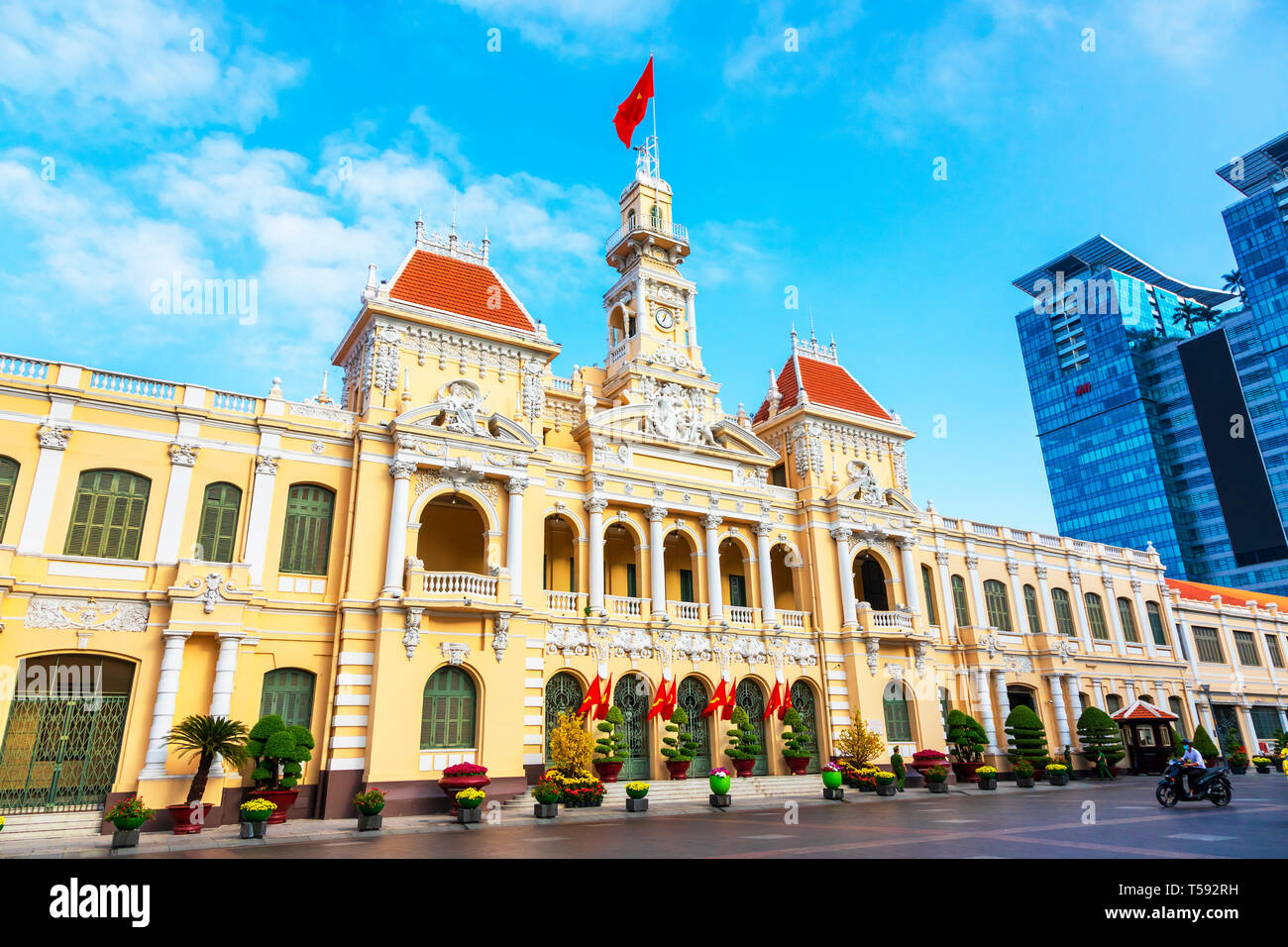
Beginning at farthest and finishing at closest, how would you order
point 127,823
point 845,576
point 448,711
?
point 845,576 < point 448,711 < point 127,823

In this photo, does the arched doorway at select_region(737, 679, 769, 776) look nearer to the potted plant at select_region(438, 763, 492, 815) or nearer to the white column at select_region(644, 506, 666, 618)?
the white column at select_region(644, 506, 666, 618)

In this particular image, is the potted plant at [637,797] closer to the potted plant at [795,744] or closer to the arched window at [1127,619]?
the potted plant at [795,744]

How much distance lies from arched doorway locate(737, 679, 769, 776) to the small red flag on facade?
2502 centimetres

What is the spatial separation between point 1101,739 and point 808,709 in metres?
14.3

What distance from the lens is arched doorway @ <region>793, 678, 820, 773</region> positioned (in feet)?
105

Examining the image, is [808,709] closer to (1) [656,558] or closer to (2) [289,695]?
(1) [656,558]

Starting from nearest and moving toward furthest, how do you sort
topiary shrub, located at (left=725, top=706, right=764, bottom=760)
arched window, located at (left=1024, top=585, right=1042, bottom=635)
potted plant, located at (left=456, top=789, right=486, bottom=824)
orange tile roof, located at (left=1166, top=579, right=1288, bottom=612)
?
potted plant, located at (left=456, top=789, right=486, bottom=824)
topiary shrub, located at (left=725, top=706, right=764, bottom=760)
arched window, located at (left=1024, top=585, right=1042, bottom=635)
orange tile roof, located at (left=1166, top=579, right=1288, bottom=612)

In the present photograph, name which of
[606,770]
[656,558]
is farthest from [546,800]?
[656,558]

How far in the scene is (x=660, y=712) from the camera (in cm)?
2825

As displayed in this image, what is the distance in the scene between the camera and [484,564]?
27297 millimetres

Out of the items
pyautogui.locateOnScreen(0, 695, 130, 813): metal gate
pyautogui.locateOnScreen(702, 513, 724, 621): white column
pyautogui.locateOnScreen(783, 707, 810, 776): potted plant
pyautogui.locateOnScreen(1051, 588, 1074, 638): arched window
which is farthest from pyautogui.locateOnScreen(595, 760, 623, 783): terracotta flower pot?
pyautogui.locateOnScreen(1051, 588, 1074, 638): arched window
